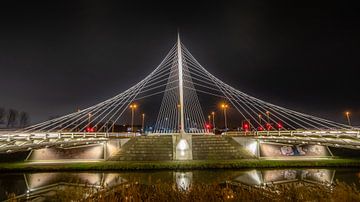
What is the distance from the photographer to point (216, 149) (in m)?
29.4

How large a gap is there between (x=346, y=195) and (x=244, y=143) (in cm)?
2450

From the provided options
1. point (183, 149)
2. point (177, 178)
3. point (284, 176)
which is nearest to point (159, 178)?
point (177, 178)

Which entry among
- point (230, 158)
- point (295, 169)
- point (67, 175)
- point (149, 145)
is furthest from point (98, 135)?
point (295, 169)

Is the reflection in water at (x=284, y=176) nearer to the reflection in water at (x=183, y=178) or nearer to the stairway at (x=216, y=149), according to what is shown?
the reflection in water at (x=183, y=178)

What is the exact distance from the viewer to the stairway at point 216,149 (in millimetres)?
28188

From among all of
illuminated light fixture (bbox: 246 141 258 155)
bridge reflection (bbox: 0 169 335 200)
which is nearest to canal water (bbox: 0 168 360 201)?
bridge reflection (bbox: 0 169 335 200)

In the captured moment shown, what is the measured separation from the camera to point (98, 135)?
29.2 metres

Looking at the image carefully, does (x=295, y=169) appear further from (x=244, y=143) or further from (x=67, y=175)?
(x=67, y=175)

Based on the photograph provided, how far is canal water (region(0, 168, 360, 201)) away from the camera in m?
15.2

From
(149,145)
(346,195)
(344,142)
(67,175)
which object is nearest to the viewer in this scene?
(346,195)

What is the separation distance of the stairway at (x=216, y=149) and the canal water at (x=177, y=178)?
7.93 meters

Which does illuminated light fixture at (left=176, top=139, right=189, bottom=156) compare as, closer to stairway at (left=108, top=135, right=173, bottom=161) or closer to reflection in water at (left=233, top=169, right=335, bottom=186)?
stairway at (left=108, top=135, right=173, bottom=161)

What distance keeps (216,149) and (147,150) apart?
853cm

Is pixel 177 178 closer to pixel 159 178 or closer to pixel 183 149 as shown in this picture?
pixel 159 178
